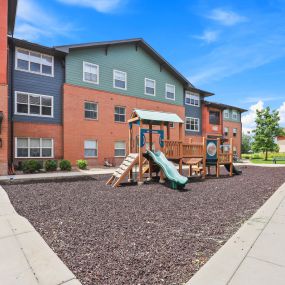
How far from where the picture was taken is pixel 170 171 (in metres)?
9.84

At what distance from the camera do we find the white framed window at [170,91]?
24.6m

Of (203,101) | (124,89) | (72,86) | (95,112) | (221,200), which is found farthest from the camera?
(203,101)

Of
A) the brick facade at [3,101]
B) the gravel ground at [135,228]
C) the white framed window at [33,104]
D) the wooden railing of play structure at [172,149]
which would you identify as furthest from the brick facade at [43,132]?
the wooden railing of play structure at [172,149]

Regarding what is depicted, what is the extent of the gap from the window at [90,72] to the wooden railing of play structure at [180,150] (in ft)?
36.3

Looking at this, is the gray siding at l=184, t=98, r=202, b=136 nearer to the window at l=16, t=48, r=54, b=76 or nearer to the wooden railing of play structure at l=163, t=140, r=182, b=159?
the wooden railing of play structure at l=163, t=140, r=182, b=159

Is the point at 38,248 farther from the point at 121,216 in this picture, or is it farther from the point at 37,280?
the point at 121,216

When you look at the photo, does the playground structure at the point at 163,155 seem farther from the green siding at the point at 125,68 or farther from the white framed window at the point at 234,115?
the white framed window at the point at 234,115

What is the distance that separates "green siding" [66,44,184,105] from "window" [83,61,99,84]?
276mm

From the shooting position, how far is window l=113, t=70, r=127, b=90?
67.7 feet

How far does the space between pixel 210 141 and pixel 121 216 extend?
9.30 meters

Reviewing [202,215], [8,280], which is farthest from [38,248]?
[202,215]

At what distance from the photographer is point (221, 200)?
7.12 meters

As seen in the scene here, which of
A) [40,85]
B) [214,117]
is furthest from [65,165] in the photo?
[214,117]

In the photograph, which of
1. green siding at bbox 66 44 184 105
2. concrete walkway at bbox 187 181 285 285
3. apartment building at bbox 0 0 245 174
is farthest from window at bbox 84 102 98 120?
concrete walkway at bbox 187 181 285 285
